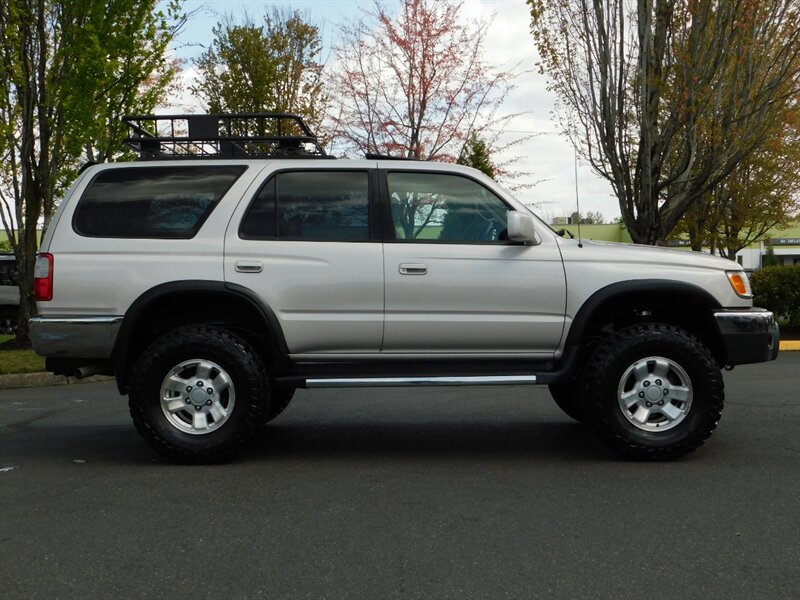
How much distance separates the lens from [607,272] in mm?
5762

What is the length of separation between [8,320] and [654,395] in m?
16.9

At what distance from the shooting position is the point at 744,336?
19.0 ft

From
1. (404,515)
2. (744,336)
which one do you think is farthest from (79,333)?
(744,336)

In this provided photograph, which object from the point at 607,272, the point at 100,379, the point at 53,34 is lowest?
the point at 100,379

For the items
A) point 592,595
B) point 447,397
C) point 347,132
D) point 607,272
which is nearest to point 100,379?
point 447,397

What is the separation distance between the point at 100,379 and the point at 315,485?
696cm

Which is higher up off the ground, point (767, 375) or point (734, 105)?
point (734, 105)

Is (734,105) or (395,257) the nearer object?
(395,257)

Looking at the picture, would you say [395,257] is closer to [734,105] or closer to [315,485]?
[315,485]

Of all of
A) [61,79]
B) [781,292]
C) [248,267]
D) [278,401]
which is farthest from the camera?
[781,292]

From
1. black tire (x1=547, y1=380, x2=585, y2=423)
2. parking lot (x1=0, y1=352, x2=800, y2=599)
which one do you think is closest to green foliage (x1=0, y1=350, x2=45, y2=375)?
parking lot (x1=0, y1=352, x2=800, y2=599)

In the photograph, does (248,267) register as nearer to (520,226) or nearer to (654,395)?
(520,226)

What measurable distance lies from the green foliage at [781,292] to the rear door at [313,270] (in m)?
11.4

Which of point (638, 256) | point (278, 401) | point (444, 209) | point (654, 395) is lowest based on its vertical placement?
point (278, 401)
